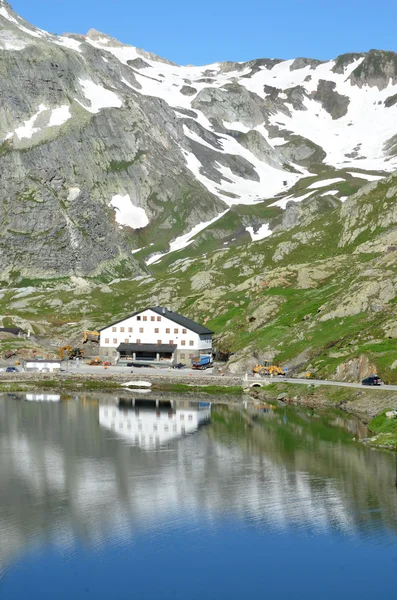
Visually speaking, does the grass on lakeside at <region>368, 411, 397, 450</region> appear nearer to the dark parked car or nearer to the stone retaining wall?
the dark parked car

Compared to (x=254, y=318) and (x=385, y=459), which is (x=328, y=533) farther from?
(x=254, y=318)

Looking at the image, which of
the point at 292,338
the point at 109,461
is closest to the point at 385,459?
the point at 109,461

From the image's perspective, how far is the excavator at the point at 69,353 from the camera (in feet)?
571

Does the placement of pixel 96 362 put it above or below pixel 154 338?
below

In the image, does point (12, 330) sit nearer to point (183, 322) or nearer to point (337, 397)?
point (183, 322)

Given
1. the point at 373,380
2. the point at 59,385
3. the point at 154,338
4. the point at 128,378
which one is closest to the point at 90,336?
the point at 154,338

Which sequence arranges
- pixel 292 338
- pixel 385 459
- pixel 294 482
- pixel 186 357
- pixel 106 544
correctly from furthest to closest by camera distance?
pixel 186 357
pixel 292 338
pixel 385 459
pixel 294 482
pixel 106 544

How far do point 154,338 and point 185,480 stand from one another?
305 ft

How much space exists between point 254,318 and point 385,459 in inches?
3468

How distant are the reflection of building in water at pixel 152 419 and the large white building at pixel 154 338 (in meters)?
36.6

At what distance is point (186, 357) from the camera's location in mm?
164125

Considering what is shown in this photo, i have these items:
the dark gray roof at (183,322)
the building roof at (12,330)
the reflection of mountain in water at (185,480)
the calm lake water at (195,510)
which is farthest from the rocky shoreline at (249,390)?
the building roof at (12,330)

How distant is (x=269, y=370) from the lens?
456 feet

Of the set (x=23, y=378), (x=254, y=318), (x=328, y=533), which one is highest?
(x=254, y=318)
